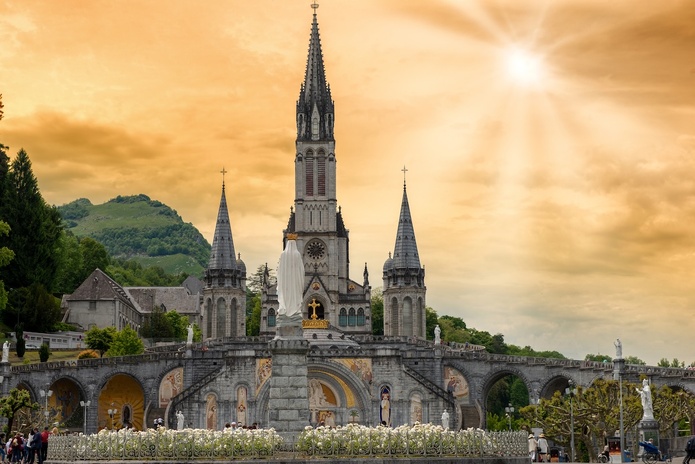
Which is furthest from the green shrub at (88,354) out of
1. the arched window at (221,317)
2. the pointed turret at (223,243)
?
the pointed turret at (223,243)

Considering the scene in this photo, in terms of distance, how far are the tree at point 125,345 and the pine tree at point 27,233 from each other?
27.1ft

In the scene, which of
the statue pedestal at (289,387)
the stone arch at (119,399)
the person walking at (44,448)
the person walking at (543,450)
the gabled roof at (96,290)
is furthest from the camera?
the gabled roof at (96,290)

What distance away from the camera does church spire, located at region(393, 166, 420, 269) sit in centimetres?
10981

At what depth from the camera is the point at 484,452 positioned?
119ft

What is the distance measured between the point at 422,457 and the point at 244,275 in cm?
7664

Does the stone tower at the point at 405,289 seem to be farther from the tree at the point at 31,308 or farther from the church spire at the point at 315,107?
the tree at the point at 31,308

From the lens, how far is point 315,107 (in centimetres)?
11675

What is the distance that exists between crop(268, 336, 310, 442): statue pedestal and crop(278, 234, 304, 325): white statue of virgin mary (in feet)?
3.72

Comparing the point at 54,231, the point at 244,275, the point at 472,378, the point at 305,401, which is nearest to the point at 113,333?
the point at 54,231

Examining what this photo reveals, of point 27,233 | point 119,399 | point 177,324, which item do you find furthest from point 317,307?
point 119,399

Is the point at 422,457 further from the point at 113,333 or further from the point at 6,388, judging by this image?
the point at 113,333

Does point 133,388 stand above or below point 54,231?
below

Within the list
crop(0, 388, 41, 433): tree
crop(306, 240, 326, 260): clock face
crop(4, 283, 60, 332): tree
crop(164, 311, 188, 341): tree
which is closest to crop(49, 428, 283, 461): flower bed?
crop(0, 388, 41, 433): tree

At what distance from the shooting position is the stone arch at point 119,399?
83938mm
